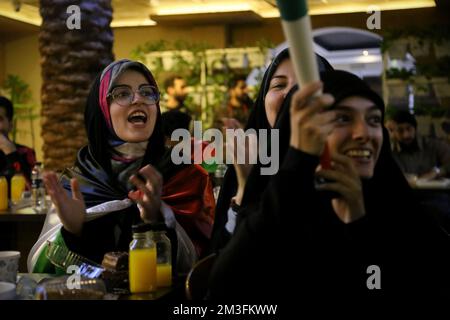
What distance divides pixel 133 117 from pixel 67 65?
2.09 metres

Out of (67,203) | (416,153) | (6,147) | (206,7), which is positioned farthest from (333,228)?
(206,7)

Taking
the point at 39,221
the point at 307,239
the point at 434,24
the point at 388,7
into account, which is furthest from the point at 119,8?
the point at 307,239

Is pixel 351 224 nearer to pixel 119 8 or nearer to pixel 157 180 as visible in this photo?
pixel 157 180

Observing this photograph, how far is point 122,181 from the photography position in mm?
2504

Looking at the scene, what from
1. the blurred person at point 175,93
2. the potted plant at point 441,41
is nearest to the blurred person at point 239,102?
the blurred person at point 175,93

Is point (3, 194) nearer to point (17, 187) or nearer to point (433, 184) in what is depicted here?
point (17, 187)

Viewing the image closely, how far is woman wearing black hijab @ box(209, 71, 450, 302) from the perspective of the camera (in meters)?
1.29

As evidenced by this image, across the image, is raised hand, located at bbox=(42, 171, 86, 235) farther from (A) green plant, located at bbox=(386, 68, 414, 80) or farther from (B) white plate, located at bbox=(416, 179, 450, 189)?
(A) green plant, located at bbox=(386, 68, 414, 80)

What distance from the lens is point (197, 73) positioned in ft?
29.6

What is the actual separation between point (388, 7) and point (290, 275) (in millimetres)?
8045

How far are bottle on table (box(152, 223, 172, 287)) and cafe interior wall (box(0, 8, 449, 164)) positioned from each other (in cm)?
732

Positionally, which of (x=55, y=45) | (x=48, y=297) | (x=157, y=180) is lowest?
(x=48, y=297)

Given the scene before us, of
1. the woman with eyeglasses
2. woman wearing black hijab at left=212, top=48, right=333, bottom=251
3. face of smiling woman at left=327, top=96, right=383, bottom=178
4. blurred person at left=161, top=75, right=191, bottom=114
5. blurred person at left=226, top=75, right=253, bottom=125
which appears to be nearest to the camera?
face of smiling woman at left=327, top=96, right=383, bottom=178

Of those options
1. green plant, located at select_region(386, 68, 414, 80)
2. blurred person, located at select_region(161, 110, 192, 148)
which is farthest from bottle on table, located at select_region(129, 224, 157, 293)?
green plant, located at select_region(386, 68, 414, 80)
